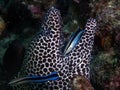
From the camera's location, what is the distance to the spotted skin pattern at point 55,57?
3871mm

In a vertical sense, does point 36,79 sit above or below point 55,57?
below

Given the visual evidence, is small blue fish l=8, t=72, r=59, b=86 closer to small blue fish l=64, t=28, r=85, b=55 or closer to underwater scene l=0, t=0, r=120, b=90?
underwater scene l=0, t=0, r=120, b=90

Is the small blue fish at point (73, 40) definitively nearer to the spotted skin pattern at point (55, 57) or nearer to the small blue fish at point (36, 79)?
the spotted skin pattern at point (55, 57)

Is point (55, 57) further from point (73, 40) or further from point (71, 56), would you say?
point (73, 40)

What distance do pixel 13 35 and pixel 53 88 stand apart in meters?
2.73

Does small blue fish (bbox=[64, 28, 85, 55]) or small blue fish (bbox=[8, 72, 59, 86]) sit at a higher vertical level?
small blue fish (bbox=[64, 28, 85, 55])

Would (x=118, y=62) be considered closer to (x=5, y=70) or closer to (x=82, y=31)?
(x=82, y=31)

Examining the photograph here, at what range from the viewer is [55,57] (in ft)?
13.0

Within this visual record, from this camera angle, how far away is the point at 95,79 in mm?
4273

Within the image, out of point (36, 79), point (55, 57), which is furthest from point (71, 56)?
point (36, 79)

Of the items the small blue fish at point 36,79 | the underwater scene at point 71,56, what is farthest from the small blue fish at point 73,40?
the small blue fish at point 36,79

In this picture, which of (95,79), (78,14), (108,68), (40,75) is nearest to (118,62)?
(108,68)

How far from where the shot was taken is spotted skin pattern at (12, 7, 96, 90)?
387 centimetres

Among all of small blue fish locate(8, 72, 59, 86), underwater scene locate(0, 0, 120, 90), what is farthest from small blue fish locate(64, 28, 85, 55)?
small blue fish locate(8, 72, 59, 86)
